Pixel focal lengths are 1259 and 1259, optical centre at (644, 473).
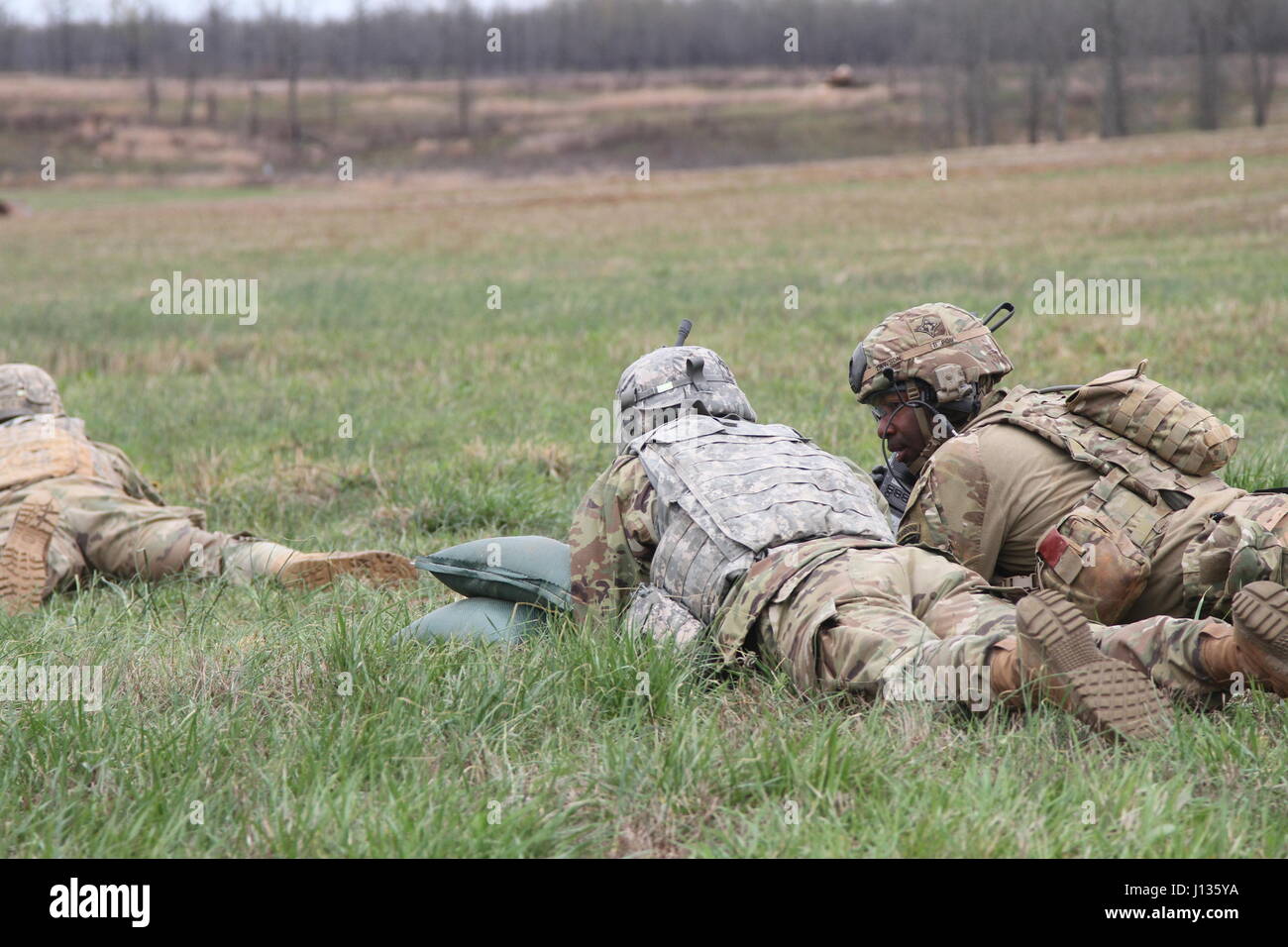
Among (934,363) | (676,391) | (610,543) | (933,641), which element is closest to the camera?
(933,641)

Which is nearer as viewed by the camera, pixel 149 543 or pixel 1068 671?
pixel 1068 671

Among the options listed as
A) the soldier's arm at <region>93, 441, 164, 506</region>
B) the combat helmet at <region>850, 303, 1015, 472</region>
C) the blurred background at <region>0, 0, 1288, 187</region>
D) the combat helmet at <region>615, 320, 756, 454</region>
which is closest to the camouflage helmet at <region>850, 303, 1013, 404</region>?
the combat helmet at <region>850, 303, 1015, 472</region>

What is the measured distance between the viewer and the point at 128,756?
9.72ft

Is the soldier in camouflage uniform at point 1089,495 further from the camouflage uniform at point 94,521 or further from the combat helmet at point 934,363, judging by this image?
the camouflage uniform at point 94,521

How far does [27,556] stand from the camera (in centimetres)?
528

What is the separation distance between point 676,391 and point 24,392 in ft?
12.5

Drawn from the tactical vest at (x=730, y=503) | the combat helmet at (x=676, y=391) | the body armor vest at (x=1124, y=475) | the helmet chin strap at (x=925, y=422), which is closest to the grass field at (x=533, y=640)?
the tactical vest at (x=730, y=503)

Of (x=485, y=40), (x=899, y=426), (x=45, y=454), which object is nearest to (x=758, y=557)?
(x=899, y=426)

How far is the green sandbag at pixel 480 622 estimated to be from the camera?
13.0 ft

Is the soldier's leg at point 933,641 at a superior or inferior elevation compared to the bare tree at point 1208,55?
inferior

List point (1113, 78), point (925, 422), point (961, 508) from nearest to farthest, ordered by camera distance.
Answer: point (961, 508), point (925, 422), point (1113, 78)

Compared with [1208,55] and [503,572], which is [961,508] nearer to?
[503,572]

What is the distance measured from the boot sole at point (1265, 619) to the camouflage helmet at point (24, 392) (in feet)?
18.7

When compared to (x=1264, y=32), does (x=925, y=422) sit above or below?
below
